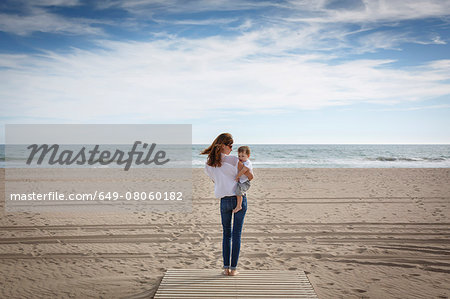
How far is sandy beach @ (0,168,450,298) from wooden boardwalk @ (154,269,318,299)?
0.32 meters

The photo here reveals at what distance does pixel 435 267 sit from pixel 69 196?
12.1m

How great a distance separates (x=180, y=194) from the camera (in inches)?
479

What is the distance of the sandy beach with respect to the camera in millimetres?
4363

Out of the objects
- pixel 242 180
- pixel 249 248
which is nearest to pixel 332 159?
pixel 249 248

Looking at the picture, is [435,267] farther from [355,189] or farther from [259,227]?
[355,189]

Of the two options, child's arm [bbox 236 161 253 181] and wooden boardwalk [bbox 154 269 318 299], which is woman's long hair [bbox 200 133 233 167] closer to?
child's arm [bbox 236 161 253 181]

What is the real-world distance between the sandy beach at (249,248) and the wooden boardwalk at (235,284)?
0.32 meters

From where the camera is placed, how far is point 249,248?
5891 mm

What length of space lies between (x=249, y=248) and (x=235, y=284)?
6.24ft

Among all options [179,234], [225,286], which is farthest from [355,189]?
[225,286]

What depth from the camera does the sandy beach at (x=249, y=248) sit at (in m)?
4.36

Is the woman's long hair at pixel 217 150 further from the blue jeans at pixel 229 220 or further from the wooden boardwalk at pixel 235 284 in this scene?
the wooden boardwalk at pixel 235 284

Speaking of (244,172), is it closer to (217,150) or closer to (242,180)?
(242,180)

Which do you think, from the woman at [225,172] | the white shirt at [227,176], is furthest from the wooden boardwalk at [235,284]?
the white shirt at [227,176]
